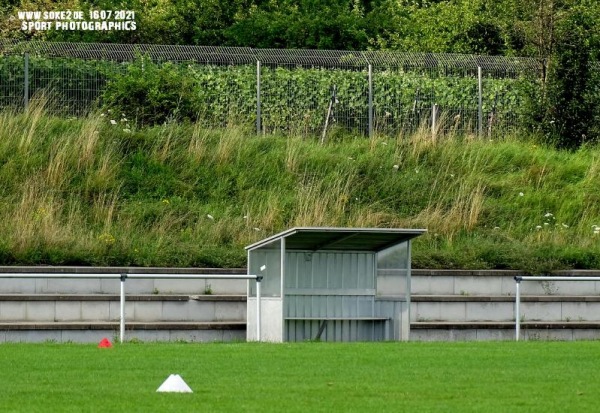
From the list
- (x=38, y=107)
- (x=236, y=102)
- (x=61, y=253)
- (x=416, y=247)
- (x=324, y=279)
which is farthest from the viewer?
(x=236, y=102)

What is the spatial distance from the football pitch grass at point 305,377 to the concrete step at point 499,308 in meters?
3.80

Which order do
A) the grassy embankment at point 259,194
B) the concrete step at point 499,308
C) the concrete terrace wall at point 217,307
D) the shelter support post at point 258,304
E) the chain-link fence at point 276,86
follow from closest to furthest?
the shelter support post at point 258,304
the concrete terrace wall at point 217,307
the concrete step at point 499,308
the grassy embankment at point 259,194
the chain-link fence at point 276,86

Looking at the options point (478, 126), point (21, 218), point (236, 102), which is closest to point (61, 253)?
point (21, 218)

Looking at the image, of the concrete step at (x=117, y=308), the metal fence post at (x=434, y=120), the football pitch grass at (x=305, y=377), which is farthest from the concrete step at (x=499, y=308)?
the metal fence post at (x=434, y=120)

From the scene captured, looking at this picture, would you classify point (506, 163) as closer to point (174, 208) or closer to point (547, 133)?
point (547, 133)

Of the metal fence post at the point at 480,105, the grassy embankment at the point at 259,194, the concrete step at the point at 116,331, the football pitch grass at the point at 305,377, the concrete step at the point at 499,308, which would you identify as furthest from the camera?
the metal fence post at the point at 480,105

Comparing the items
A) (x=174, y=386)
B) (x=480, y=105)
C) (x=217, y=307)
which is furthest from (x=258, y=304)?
(x=480, y=105)

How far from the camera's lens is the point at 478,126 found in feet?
108

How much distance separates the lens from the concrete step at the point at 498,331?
21766mm

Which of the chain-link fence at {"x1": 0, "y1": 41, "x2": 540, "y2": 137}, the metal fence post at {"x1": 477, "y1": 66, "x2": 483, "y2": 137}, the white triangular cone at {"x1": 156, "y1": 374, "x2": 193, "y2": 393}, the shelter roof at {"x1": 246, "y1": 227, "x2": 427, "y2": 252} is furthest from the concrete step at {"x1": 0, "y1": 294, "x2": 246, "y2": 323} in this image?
the metal fence post at {"x1": 477, "y1": 66, "x2": 483, "y2": 137}

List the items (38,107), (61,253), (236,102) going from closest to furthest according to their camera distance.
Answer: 1. (61,253)
2. (38,107)
3. (236,102)

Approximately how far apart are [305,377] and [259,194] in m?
14.2

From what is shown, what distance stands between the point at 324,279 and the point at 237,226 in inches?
190

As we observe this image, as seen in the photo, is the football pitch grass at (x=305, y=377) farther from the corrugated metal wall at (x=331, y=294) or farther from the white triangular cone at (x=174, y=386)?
the corrugated metal wall at (x=331, y=294)
